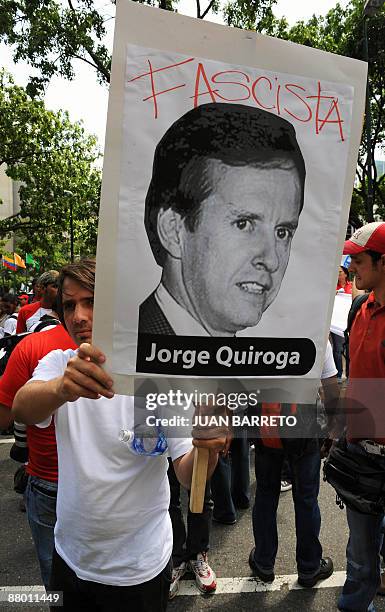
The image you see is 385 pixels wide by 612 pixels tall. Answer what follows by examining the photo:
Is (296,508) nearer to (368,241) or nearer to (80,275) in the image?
(368,241)

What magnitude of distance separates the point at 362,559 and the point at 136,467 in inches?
55.5

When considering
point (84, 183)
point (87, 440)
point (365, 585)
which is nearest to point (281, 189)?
point (87, 440)

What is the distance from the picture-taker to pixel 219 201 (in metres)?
1.13

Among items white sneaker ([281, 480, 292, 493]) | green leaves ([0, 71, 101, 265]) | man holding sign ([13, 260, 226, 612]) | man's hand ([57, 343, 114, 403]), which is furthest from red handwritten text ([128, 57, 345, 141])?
green leaves ([0, 71, 101, 265])

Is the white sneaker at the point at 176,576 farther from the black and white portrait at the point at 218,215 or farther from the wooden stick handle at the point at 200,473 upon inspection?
the black and white portrait at the point at 218,215

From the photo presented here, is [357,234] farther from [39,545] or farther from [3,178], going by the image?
[3,178]

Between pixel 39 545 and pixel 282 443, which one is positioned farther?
pixel 282 443

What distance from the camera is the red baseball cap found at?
2123mm

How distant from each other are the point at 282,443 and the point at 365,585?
0.75 meters

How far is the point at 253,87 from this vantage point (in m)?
1.14

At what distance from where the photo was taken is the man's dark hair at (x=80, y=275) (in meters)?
1.59

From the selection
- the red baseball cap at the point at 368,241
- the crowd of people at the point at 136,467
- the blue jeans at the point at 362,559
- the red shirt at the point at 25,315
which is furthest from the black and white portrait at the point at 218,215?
the red shirt at the point at 25,315

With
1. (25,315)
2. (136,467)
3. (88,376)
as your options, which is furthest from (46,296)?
(88,376)

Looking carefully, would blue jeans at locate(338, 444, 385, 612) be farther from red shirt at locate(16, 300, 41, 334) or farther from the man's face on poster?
red shirt at locate(16, 300, 41, 334)
